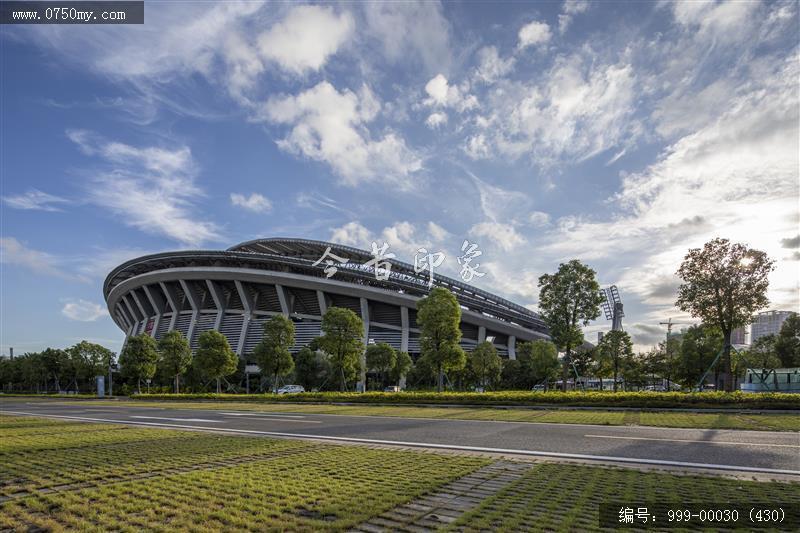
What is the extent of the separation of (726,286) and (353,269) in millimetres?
61714

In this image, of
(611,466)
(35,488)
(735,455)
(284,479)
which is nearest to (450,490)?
(284,479)

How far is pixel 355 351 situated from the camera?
1758 inches

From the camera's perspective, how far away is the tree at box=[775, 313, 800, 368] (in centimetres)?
6556

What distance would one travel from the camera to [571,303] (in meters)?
34.9

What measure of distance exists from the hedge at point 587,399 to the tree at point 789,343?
55.6 m

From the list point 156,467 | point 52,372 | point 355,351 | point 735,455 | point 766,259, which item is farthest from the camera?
point 52,372

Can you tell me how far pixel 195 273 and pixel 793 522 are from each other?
9047cm

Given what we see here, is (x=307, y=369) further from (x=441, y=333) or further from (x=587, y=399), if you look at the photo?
(x=587, y=399)

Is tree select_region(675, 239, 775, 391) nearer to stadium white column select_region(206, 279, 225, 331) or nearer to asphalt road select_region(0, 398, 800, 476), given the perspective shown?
asphalt road select_region(0, 398, 800, 476)

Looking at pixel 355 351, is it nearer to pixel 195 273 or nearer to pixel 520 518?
pixel 520 518

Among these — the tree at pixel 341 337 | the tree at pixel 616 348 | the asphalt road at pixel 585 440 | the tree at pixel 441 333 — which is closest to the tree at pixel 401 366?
the tree at pixel 341 337

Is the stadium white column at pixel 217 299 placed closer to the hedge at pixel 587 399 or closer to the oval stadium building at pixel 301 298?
the oval stadium building at pixel 301 298

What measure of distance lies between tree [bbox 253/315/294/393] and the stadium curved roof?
1300 inches

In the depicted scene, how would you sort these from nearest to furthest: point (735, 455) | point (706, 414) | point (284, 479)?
point (284, 479) → point (735, 455) → point (706, 414)
